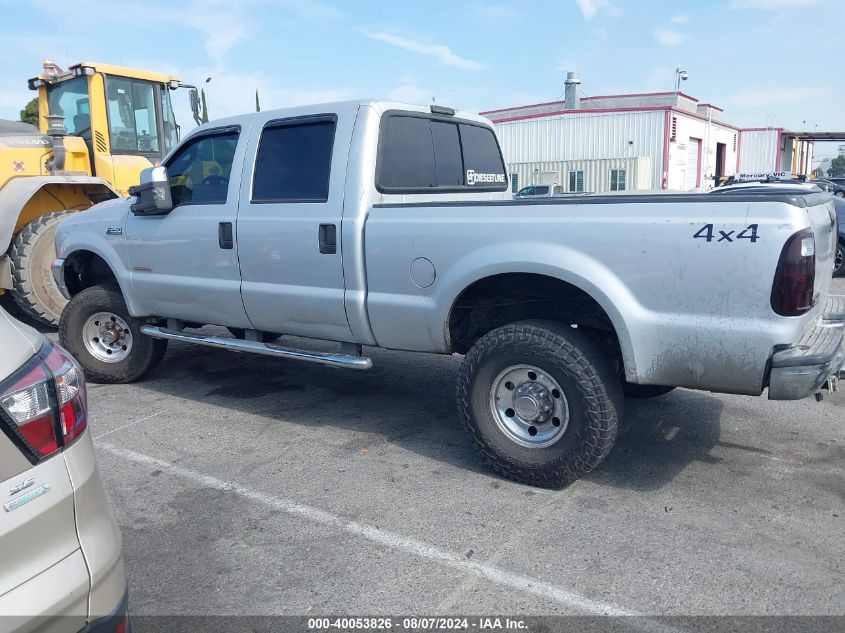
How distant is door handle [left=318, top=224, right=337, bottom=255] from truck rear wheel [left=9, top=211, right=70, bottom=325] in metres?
4.45

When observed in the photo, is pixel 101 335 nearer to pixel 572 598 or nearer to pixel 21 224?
pixel 21 224

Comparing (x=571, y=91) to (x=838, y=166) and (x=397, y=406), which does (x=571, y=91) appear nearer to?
(x=397, y=406)

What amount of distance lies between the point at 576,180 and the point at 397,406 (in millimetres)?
29336

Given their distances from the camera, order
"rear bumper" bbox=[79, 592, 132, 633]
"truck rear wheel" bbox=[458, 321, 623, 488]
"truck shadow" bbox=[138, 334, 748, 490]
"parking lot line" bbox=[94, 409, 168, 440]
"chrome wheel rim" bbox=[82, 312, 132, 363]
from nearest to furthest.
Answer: "rear bumper" bbox=[79, 592, 132, 633] → "truck rear wheel" bbox=[458, 321, 623, 488] → "truck shadow" bbox=[138, 334, 748, 490] → "parking lot line" bbox=[94, 409, 168, 440] → "chrome wheel rim" bbox=[82, 312, 132, 363]

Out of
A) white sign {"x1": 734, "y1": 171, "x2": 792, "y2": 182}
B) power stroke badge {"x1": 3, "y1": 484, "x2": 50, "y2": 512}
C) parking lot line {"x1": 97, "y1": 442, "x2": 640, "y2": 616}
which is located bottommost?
parking lot line {"x1": 97, "y1": 442, "x2": 640, "y2": 616}

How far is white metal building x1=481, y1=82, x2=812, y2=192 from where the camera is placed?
3180cm

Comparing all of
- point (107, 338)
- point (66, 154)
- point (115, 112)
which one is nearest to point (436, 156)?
point (107, 338)

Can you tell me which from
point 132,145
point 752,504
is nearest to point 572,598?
point 752,504

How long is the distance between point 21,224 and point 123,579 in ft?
23.9

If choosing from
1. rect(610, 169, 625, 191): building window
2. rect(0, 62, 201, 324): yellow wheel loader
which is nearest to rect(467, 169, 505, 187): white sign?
rect(0, 62, 201, 324): yellow wheel loader

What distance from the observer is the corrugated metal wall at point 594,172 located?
31500mm

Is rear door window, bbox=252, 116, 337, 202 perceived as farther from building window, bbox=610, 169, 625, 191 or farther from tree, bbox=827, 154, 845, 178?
tree, bbox=827, 154, 845, 178

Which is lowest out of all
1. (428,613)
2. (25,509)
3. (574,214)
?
(428,613)

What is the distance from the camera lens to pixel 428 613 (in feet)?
9.43
